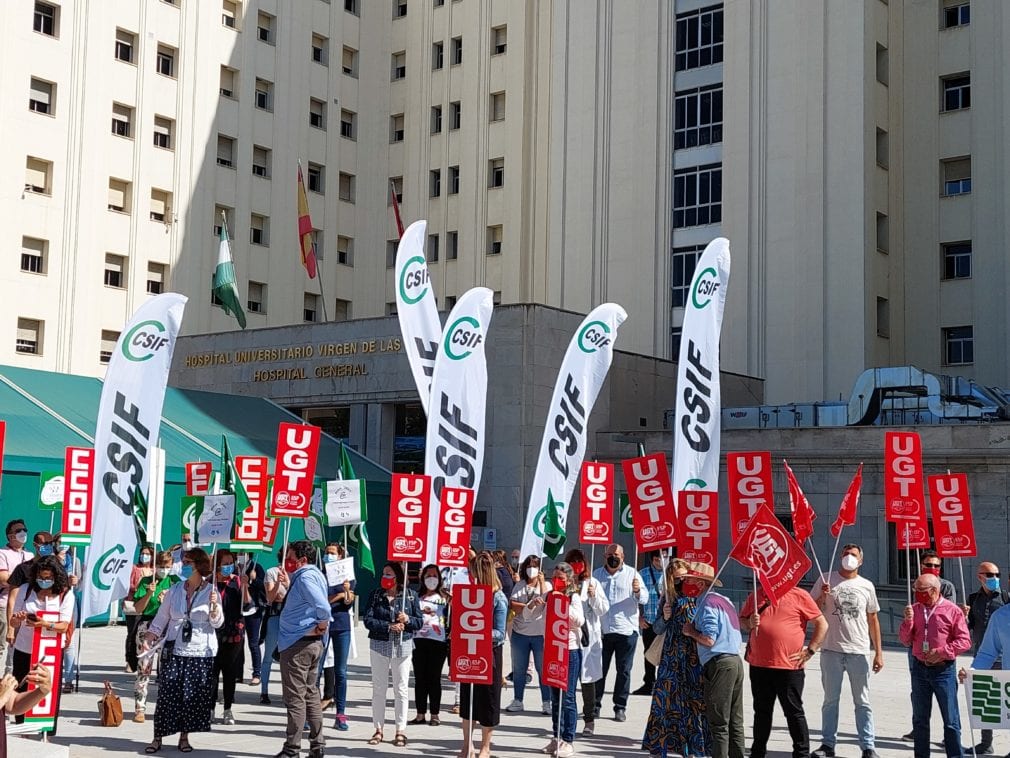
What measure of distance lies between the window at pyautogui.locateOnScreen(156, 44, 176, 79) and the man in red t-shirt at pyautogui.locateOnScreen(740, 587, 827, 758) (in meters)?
37.4

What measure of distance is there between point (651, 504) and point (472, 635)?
4009 mm

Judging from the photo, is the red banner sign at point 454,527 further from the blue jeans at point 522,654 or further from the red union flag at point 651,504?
the red union flag at point 651,504

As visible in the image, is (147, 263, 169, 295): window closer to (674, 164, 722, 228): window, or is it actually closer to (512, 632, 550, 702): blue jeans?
(674, 164, 722, 228): window

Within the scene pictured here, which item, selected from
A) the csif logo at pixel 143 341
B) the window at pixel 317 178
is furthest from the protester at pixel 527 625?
the window at pixel 317 178

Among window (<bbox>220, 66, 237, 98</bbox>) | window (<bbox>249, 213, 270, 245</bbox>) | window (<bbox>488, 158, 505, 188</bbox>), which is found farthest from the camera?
window (<bbox>488, 158, 505, 188</bbox>)

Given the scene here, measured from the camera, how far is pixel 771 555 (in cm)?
1186

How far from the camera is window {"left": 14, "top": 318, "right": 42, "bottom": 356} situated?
40.4m

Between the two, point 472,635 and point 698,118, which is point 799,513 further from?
point 698,118

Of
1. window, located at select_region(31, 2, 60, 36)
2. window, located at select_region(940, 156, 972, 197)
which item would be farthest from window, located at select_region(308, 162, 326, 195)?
window, located at select_region(940, 156, 972, 197)

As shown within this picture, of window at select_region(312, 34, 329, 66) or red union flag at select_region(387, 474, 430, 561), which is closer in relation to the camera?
red union flag at select_region(387, 474, 430, 561)

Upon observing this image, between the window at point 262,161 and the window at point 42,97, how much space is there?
806cm

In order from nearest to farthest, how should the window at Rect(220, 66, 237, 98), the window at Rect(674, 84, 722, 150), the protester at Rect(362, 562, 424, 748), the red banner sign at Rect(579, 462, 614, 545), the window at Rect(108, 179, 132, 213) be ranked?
1. the protester at Rect(362, 562, 424, 748)
2. the red banner sign at Rect(579, 462, 614, 545)
3. the window at Rect(108, 179, 132, 213)
4. the window at Rect(674, 84, 722, 150)
5. the window at Rect(220, 66, 237, 98)

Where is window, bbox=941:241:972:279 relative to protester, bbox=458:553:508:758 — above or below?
above

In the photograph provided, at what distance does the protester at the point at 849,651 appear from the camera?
12.9 metres
